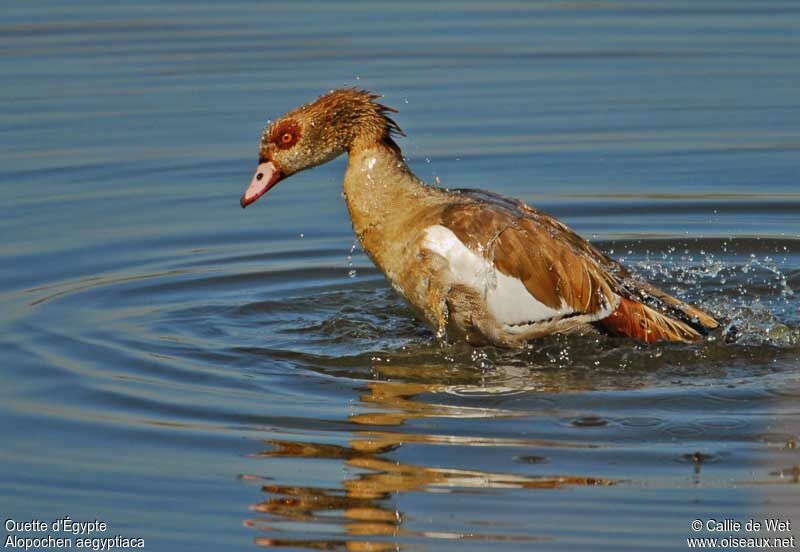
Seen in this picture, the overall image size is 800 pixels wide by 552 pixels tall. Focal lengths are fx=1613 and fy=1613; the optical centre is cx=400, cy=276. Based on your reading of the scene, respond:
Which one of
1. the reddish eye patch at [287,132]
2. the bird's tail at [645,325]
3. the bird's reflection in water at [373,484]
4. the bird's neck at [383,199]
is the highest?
the reddish eye patch at [287,132]

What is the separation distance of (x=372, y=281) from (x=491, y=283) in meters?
1.91

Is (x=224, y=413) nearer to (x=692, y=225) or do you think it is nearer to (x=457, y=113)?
(x=692, y=225)

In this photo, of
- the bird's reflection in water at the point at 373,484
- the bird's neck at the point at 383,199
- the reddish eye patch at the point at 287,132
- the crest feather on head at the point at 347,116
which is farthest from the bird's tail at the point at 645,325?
the reddish eye patch at the point at 287,132

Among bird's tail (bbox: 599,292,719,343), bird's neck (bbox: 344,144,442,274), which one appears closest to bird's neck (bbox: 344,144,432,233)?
bird's neck (bbox: 344,144,442,274)

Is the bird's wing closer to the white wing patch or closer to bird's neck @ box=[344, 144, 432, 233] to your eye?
the white wing patch

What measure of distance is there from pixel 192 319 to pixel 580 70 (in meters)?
5.60

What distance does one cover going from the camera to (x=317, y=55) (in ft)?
45.7

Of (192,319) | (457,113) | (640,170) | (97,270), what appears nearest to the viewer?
(192,319)

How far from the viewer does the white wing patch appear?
8148 mm

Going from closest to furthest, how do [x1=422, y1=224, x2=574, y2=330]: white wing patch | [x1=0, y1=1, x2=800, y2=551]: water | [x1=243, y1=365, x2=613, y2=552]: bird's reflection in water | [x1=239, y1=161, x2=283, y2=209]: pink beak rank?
[x1=243, y1=365, x2=613, y2=552]: bird's reflection in water → [x1=0, y1=1, x2=800, y2=551]: water → [x1=422, y1=224, x2=574, y2=330]: white wing patch → [x1=239, y1=161, x2=283, y2=209]: pink beak

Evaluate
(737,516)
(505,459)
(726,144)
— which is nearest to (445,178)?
(726,144)

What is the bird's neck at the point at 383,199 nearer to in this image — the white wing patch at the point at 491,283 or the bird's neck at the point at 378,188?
the bird's neck at the point at 378,188

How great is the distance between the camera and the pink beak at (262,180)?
8680 millimetres

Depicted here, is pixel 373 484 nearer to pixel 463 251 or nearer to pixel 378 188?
pixel 463 251
